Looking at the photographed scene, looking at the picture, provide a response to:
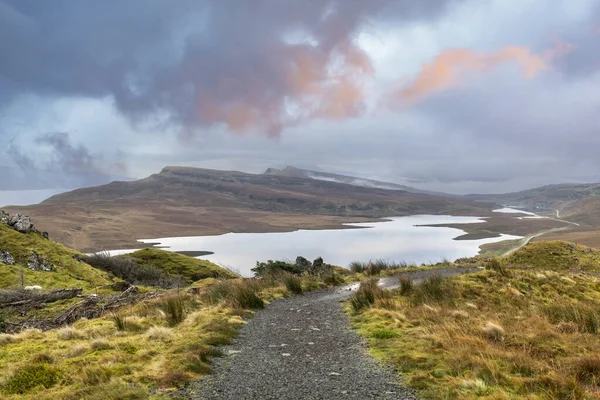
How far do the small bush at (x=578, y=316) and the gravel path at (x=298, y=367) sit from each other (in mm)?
6196

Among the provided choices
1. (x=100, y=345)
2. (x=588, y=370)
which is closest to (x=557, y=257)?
(x=588, y=370)

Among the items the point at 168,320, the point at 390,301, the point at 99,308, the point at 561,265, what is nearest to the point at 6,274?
the point at 99,308

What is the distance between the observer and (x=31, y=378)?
24.8 feet

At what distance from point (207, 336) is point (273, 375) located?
11.5ft

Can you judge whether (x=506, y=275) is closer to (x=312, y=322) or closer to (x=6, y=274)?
(x=312, y=322)

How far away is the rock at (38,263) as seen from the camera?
28.1 metres

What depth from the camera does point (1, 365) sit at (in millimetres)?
8914

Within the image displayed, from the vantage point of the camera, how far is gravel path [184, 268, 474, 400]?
271 inches

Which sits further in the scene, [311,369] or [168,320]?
[168,320]

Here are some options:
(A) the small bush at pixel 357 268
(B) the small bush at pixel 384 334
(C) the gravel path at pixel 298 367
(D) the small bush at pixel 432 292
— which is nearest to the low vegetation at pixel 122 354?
(C) the gravel path at pixel 298 367

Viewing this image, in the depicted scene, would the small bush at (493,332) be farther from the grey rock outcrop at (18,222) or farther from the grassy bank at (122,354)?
the grey rock outcrop at (18,222)

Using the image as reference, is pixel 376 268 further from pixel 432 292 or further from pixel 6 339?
pixel 6 339

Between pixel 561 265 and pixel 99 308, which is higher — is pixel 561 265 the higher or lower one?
the lower one

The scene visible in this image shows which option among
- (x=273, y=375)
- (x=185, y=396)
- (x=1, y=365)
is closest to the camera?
(x=185, y=396)
